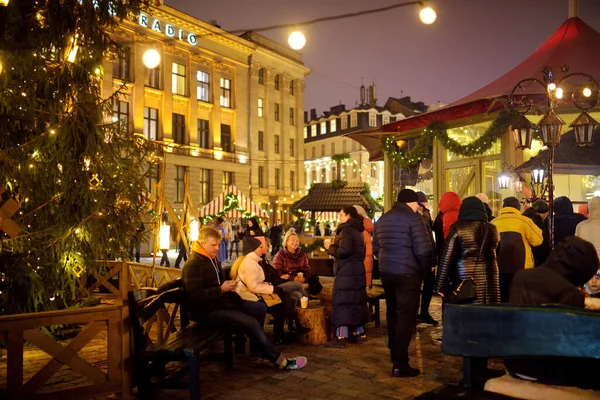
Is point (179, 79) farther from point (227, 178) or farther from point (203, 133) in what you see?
point (227, 178)

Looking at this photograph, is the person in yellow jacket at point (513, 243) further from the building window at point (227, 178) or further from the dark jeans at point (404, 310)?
the building window at point (227, 178)

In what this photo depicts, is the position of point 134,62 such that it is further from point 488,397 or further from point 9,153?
point 488,397

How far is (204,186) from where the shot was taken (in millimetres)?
40781

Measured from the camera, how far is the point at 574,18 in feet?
47.6

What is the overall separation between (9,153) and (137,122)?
1204 inches

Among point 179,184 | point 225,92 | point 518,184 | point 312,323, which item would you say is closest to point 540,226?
point 312,323

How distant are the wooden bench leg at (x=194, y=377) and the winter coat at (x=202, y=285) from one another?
862 millimetres

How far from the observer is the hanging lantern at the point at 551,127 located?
809 cm

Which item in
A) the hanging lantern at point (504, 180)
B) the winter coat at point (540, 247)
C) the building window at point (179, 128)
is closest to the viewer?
the winter coat at point (540, 247)

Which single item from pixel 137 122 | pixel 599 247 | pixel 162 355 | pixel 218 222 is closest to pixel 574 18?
pixel 599 247

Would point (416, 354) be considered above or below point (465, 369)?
below

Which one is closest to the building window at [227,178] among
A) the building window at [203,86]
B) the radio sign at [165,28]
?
the building window at [203,86]

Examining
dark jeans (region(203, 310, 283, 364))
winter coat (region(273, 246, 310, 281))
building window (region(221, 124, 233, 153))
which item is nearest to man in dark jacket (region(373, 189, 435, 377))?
dark jeans (region(203, 310, 283, 364))

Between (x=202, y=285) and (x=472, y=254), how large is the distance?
3012 millimetres
